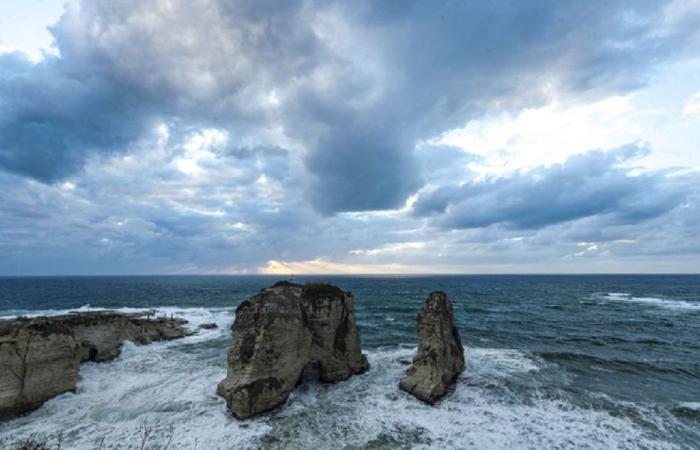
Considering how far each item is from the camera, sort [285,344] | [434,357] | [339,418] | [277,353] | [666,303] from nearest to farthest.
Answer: [339,418]
[277,353]
[285,344]
[434,357]
[666,303]

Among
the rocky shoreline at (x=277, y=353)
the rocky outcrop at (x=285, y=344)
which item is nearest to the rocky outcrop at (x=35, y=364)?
the rocky shoreline at (x=277, y=353)

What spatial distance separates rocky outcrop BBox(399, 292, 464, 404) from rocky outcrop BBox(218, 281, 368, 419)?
4855mm

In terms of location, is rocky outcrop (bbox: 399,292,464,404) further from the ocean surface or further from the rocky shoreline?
the ocean surface

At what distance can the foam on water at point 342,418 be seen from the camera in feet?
51.7

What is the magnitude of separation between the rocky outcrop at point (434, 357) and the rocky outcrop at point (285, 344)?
4.85 meters

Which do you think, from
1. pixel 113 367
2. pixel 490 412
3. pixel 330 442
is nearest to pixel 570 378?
pixel 490 412

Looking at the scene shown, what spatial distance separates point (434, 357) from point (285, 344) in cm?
881

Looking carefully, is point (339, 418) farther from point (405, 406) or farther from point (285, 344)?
point (285, 344)

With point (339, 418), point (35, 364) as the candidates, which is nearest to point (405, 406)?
point (339, 418)

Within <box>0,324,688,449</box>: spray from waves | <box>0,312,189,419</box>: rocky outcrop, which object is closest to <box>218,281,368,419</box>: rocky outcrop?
<box>0,324,688,449</box>: spray from waves

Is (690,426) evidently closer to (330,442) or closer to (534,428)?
(534,428)

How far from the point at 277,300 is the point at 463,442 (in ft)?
38.6

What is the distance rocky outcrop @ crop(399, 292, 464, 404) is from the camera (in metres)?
20.5

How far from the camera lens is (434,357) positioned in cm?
2125
